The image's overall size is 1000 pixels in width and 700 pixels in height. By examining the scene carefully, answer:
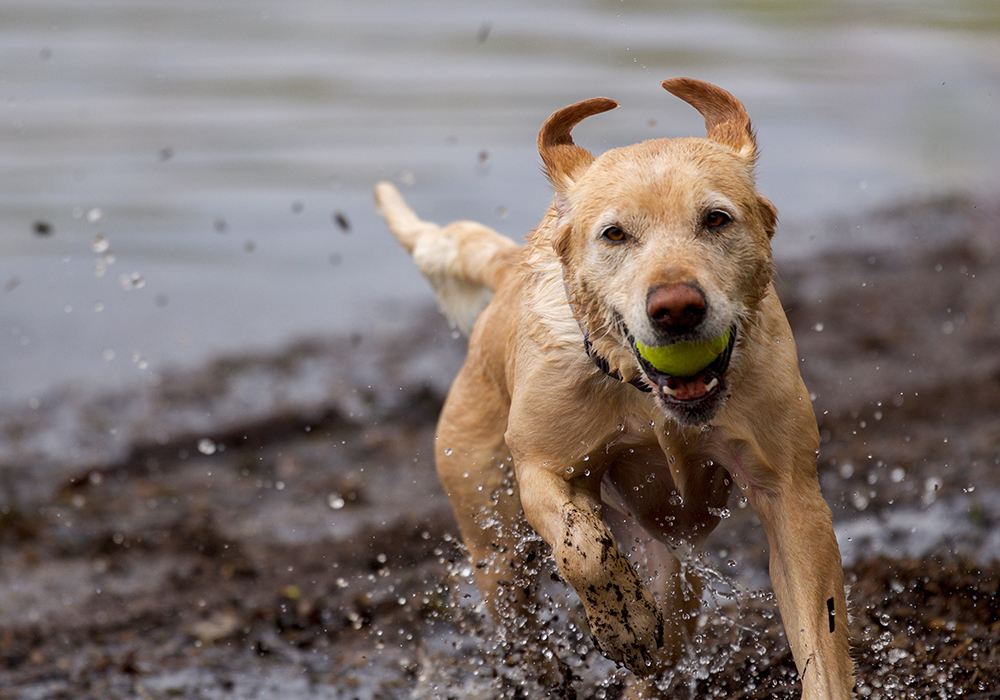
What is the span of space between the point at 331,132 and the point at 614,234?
12.0 metres

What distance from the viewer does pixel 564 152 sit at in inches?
132

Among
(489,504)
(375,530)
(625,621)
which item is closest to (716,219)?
(625,621)

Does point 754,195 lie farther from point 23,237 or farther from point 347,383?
point 23,237

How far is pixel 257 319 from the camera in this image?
9992 mm

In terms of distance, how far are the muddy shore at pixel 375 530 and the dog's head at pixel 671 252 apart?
1.23m

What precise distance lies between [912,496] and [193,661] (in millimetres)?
3987

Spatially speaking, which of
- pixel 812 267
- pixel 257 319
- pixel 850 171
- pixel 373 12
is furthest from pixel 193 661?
pixel 373 12

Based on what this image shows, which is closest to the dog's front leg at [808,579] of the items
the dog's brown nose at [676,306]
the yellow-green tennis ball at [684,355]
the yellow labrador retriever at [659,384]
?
the yellow labrador retriever at [659,384]

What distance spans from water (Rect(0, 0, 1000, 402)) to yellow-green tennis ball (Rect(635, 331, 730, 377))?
593cm

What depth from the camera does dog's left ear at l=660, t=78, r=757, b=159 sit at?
3232 mm

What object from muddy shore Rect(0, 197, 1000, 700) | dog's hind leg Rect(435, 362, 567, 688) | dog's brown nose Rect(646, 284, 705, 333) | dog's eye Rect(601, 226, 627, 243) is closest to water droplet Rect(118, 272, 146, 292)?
muddy shore Rect(0, 197, 1000, 700)

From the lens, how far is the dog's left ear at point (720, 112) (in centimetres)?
323

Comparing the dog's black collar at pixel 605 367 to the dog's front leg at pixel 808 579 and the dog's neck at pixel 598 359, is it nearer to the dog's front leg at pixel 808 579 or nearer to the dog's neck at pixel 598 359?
the dog's neck at pixel 598 359

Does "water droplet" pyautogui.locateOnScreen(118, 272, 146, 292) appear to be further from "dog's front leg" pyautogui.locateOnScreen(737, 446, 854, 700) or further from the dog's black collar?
"dog's front leg" pyautogui.locateOnScreen(737, 446, 854, 700)
